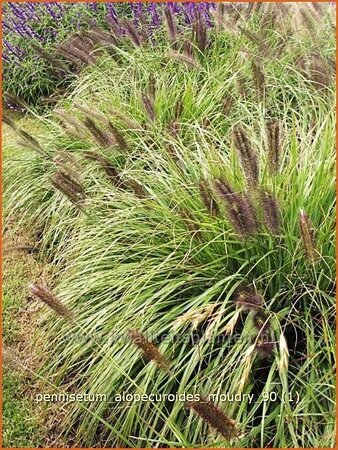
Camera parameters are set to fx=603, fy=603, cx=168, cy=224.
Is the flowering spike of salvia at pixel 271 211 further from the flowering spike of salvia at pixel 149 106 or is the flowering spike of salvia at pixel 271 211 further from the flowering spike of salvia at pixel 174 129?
the flowering spike of salvia at pixel 149 106

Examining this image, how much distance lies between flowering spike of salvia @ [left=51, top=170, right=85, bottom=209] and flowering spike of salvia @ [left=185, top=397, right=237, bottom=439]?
1306 mm

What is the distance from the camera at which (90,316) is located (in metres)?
2.62

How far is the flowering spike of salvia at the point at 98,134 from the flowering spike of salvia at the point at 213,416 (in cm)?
163

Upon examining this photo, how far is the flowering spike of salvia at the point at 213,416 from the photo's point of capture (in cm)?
151

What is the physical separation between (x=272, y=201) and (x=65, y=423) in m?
1.28

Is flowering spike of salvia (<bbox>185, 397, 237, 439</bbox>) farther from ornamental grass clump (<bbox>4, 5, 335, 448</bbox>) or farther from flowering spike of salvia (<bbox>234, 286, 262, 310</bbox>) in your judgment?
flowering spike of salvia (<bbox>234, 286, 262, 310</bbox>)

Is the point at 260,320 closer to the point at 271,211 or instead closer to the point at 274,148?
the point at 271,211

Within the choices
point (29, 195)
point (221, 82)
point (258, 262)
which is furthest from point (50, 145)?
point (258, 262)

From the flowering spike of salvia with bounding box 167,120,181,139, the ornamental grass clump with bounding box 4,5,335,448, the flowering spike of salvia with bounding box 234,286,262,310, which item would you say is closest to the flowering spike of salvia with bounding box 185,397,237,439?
the ornamental grass clump with bounding box 4,5,335,448

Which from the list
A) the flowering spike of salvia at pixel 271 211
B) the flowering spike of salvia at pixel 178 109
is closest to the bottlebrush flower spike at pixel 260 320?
the flowering spike of salvia at pixel 271 211

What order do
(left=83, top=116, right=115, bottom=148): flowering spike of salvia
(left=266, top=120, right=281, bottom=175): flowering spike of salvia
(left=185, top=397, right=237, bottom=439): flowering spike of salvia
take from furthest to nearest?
(left=83, top=116, right=115, bottom=148): flowering spike of salvia, (left=266, top=120, right=281, bottom=175): flowering spike of salvia, (left=185, top=397, right=237, bottom=439): flowering spike of salvia

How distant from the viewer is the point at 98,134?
2.87 metres

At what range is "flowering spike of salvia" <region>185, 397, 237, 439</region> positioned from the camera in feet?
4.94

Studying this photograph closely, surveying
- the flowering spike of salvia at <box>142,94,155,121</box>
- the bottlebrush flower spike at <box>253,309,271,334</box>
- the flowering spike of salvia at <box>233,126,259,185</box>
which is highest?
the flowering spike of salvia at <box>233,126,259,185</box>
